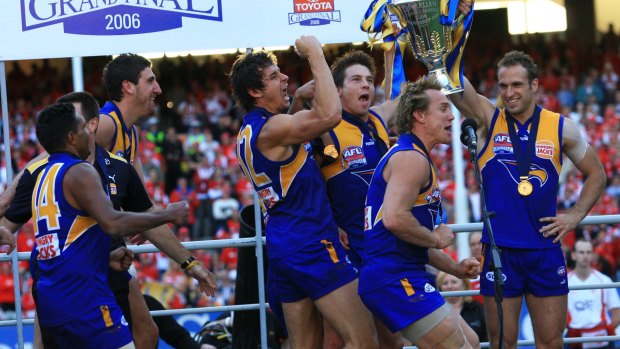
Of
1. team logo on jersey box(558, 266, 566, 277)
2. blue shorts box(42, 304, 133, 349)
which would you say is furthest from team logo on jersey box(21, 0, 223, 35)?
team logo on jersey box(558, 266, 566, 277)

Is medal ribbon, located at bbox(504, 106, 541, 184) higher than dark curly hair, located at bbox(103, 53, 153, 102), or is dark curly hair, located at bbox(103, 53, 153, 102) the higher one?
dark curly hair, located at bbox(103, 53, 153, 102)

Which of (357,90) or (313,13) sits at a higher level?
(313,13)

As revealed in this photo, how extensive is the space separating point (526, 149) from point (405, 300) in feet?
5.35

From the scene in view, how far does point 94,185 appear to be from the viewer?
5.34m

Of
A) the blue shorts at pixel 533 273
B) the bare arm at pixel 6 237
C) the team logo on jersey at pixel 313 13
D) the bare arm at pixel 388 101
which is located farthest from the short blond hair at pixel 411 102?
the bare arm at pixel 6 237

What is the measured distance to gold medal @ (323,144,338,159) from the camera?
639 cm

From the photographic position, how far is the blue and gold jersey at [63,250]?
17.8ft

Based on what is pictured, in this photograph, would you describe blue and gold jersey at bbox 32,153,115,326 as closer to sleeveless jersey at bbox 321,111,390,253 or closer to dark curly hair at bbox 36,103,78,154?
dark curly hair at bbox 36,103,78,154

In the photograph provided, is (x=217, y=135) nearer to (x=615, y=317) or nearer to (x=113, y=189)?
(x=615, y=317)

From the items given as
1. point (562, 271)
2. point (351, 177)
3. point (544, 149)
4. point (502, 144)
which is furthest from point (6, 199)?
point (562, 271)

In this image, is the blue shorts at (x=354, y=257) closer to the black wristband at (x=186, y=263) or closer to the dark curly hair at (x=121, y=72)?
the black wristband at (x=186, y=263)

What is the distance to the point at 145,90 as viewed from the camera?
6910 mm

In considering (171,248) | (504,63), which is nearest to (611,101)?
(504,63)

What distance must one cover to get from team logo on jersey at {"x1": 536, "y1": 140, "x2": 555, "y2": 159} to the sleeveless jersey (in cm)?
101
